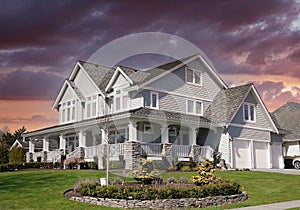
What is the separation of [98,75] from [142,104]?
8.02 meters

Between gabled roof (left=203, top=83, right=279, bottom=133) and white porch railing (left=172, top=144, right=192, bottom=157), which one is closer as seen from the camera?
white porch railing (left=172, top=144, right=192, bottom=157)

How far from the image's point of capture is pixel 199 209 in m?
14.6

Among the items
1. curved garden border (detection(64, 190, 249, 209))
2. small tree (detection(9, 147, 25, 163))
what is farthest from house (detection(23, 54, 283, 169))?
curved garden border (detection(64, 190, 249, 209))

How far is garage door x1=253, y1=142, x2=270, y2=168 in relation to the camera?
115 feet

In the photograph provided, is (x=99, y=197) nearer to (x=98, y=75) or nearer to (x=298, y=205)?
(x=298, y=205)

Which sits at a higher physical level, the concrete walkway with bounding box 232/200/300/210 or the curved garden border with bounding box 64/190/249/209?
the curved garden border with bounding box 64/190/249/209

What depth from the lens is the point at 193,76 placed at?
1341 inches

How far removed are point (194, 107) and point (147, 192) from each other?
65.8 feet

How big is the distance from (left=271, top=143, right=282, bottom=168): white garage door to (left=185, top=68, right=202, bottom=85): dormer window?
31.7 ft

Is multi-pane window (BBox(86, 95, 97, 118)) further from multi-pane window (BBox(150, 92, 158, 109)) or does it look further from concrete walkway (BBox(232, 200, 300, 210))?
concrete walkway (BBox(232, 200, 300, 210))

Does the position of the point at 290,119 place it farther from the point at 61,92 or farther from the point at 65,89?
the point at 61,92

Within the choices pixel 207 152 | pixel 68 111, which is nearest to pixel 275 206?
pixel 207 152

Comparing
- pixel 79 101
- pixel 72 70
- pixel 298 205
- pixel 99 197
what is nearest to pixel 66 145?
pixel 79 101

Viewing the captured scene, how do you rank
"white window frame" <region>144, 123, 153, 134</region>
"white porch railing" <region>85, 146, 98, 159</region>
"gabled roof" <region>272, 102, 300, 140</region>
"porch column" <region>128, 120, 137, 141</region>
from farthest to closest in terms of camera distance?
"gabled roof" <region>272, 102, 300, 140</region>
"white window frame" <region>144, 123, 153, 134</region>
"white porch railing" <region>85, 146, 98, 159</region>
"porch column" <region>128, 120, 137, 141</region>
